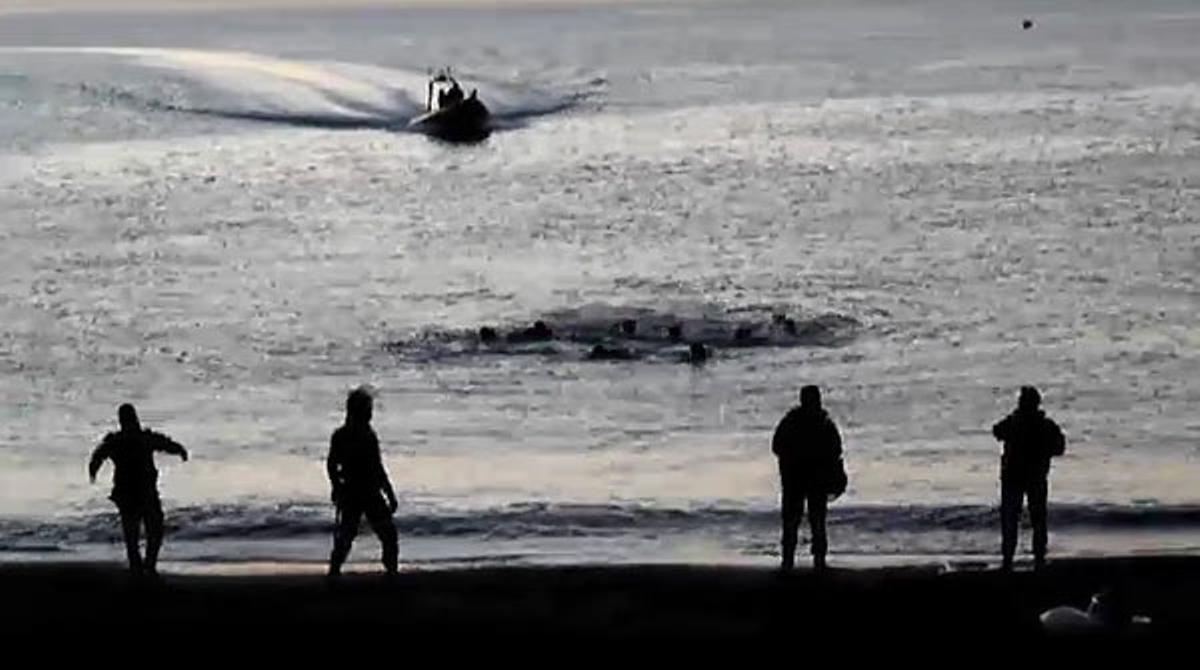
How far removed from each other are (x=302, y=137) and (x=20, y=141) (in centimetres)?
1199

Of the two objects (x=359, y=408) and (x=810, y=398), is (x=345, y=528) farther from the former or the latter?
(x=810, y=398)

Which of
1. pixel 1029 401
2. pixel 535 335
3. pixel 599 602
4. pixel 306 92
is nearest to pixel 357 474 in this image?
pixel 599 602

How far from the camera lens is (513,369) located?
39.7 m

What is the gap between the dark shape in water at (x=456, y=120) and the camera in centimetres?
10169

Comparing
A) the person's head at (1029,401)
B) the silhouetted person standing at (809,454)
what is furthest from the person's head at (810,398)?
the person's head at (1029,401)

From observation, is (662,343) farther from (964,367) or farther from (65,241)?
(65,241)

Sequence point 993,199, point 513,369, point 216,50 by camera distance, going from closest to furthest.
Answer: point 513,369, point 993,199, point 216,50

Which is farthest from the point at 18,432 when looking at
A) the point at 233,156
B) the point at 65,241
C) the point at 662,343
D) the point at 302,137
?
the point at 302,137

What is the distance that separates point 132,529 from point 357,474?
2136mm

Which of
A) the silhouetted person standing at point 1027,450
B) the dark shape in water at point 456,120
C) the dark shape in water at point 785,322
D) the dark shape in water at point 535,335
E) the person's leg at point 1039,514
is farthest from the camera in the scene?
the dark shape in water at point 456,120

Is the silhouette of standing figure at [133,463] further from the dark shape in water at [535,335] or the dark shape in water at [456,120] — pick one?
the dark shape in water at [456,120]

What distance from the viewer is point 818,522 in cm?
1828

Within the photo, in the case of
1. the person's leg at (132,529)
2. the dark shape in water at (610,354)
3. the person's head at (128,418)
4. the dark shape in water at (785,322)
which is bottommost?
the person's leg at (132,529)

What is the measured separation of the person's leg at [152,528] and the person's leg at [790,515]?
444 centimetres
